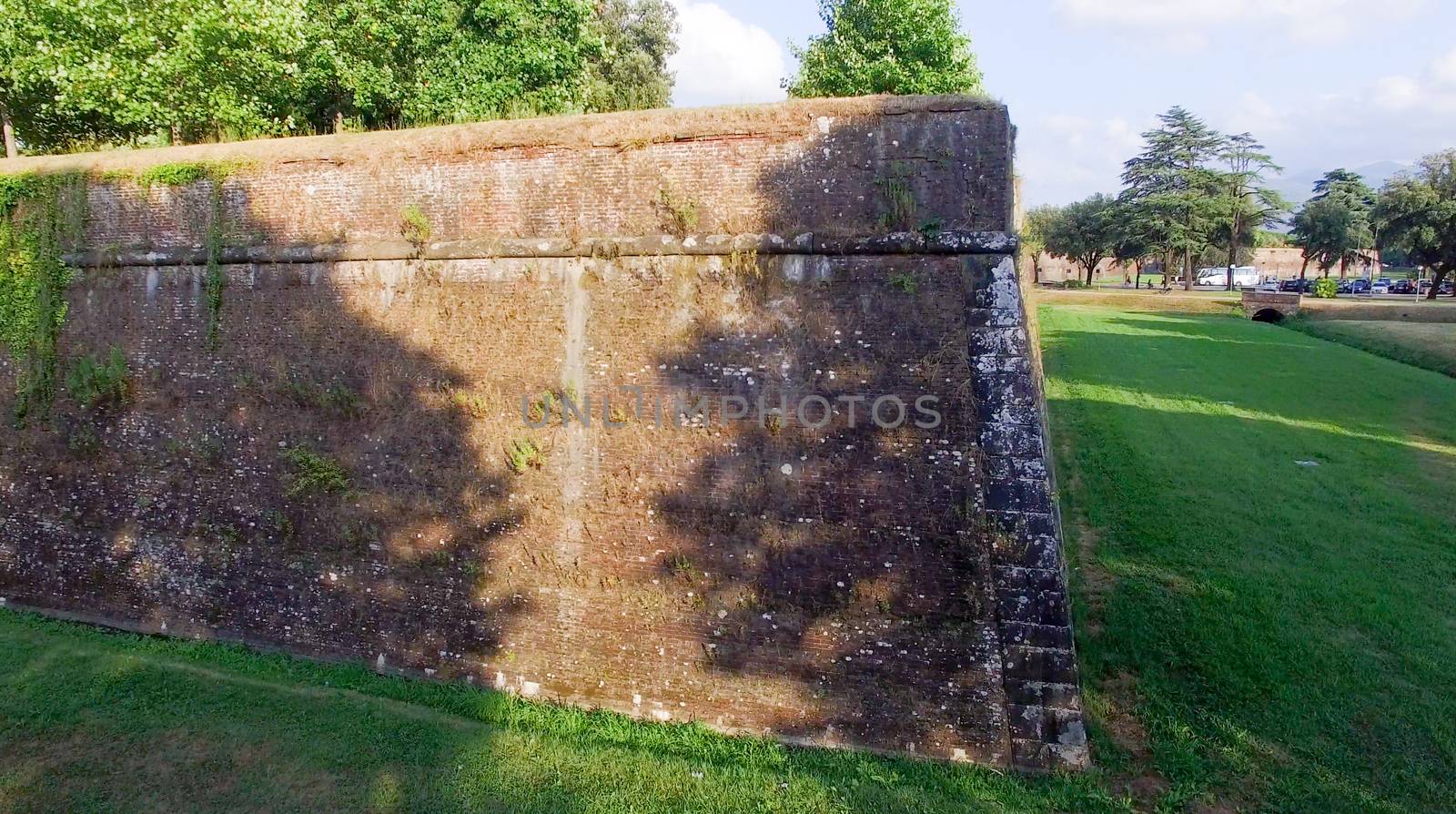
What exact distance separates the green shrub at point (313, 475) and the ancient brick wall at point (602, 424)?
0.03m

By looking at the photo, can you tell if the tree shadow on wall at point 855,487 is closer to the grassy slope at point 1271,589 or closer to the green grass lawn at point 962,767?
the green grass lawn at point 962,767

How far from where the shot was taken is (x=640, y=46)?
78.5ft

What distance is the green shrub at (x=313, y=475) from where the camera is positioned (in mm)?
7566

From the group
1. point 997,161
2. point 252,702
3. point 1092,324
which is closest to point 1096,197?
point 1092,324

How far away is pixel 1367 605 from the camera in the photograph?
8.00 m

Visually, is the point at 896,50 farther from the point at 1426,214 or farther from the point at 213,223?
the point at 1426,214

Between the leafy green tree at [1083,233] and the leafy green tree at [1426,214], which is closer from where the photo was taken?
the leafy green tree at [1426,214]

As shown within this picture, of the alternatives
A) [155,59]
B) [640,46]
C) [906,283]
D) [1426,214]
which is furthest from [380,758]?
[1426,214]

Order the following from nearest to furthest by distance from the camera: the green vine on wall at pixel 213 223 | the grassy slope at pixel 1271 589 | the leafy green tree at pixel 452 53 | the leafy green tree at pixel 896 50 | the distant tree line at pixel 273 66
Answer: the grassy slope at pixel 1271 589, the green vine on wall at pixel 213 223, the distant tree line at pixel 273 66, the leafy green tree at pixel 452 53, the leafy green tree at pixel 896 50

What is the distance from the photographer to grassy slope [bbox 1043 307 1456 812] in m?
5.80

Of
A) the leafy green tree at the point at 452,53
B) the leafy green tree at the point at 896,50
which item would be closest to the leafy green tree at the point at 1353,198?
the leafy green tree at the point at 896,50

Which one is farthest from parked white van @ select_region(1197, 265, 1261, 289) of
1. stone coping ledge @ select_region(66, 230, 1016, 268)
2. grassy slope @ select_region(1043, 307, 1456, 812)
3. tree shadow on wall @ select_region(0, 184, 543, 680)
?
tree shadow on wall @ select_region(0, 184, 543, 680)

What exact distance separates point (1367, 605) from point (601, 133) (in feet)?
29.9

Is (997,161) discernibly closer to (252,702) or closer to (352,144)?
(352,144)
